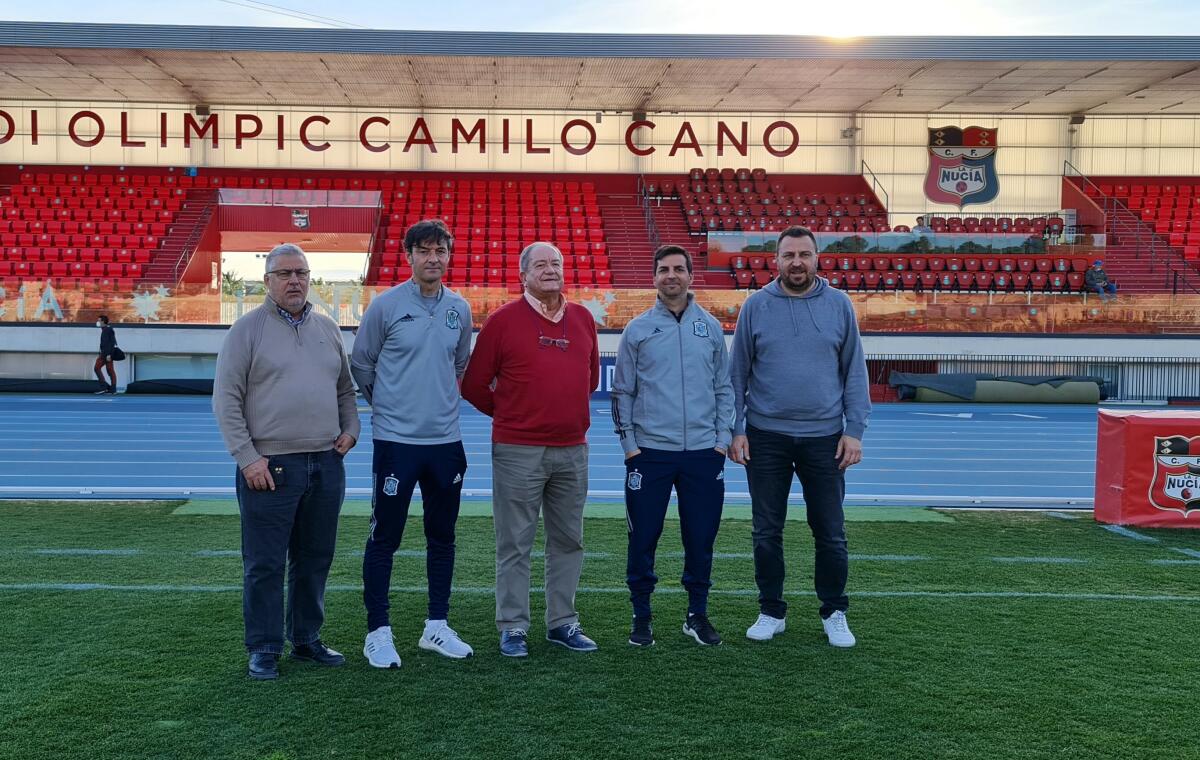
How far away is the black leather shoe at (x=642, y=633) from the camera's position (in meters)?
4.65

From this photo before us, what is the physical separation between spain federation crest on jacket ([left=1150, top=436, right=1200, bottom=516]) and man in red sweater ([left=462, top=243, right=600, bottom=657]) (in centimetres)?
481

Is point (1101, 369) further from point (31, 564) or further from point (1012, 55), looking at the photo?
point (31, 564)

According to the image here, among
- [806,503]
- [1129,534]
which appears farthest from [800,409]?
[1129,534]

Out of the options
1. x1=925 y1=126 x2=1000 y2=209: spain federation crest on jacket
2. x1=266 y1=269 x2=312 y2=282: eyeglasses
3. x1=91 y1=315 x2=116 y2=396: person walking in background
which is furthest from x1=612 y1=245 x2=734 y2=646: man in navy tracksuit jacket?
x1=925 y1=126 x2=1000 y2=209: spain federation crest on jacket

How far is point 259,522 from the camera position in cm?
418

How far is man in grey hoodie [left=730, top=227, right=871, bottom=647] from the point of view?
4.69 m

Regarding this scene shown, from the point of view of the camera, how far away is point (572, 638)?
15.1 ft

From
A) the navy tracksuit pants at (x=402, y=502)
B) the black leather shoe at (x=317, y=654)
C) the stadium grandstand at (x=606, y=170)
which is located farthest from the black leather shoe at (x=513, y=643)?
the stadium grandstand at (x=606, y=170)

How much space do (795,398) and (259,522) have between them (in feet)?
7.28

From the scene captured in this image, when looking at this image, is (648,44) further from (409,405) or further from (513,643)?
(513,643)

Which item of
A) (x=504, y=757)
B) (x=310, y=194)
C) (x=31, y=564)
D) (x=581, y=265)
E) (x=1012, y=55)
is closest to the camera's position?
(x=504, y=757)

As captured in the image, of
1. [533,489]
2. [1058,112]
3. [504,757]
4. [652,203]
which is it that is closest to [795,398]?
[533,489]

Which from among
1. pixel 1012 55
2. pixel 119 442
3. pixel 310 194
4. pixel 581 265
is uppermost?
pixel 1012 55

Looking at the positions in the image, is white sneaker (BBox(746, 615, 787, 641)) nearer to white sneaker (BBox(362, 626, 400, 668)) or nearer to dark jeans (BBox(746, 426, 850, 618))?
dark jeans (BBox(746, 426, 850, 618))
